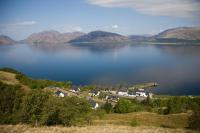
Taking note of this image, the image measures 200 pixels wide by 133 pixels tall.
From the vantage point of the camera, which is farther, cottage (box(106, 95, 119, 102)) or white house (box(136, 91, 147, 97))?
white house (box(136, 91, 147, 97))

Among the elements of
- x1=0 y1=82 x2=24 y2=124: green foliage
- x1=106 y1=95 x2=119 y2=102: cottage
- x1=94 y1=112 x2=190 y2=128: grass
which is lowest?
x1=106 y1=95 x2=119 y2=102: cottage

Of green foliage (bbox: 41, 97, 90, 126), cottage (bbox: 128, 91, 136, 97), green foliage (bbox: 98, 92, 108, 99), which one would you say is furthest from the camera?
cottage (bbox: 128, 91, 136, 97)

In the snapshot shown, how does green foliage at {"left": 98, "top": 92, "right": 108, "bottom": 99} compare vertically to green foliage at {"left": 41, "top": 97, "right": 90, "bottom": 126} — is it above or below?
below

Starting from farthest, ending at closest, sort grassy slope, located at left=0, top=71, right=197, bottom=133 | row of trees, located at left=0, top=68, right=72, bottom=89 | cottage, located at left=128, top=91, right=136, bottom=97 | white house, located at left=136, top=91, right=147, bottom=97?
cottage, located at left=128, top=91, right=136, bottom=97, white house, located at left=136, top=91, right=147, bottom=97, row of trees, located at left=0, top=68, right=72, bottom=89, grassy slope, located at left=0, top=71, right=197, bottom=133

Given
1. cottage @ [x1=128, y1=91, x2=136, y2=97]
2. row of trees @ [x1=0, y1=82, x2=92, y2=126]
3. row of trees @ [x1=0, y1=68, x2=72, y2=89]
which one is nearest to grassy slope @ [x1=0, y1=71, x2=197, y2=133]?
row of trees @ [x1=0, y1=82, x2=92, y2=126]

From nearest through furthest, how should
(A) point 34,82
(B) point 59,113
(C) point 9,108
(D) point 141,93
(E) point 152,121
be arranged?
(B) point 59,113
(C) point 9,108
(E) point 152,121
(A) point 34,82
(D) point 141,93

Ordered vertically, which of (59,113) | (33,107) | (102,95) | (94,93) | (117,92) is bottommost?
(117,92)

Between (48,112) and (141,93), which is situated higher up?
(48,112)

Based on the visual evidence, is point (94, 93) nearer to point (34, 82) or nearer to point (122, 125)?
point (34, 82)

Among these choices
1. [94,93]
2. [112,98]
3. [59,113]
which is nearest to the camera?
[59,113]

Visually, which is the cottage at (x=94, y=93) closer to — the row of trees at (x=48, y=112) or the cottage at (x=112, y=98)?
the cottage at (x=112, y=98)

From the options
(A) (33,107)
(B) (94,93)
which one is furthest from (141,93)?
(A) (33,107)

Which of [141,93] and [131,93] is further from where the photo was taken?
[131,93]

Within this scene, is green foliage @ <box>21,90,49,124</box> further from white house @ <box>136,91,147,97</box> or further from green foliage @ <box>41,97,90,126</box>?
white house @ <box>136,91,147,97</box>
